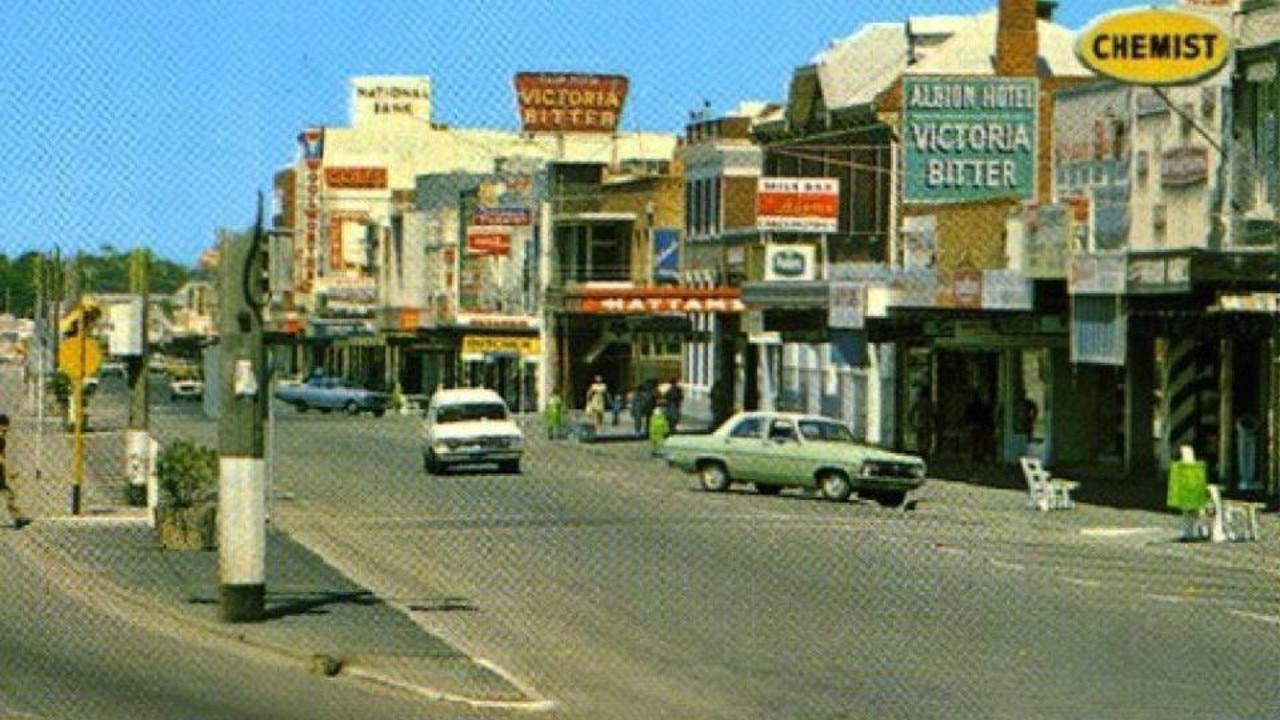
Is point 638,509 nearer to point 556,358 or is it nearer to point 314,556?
point 314,556

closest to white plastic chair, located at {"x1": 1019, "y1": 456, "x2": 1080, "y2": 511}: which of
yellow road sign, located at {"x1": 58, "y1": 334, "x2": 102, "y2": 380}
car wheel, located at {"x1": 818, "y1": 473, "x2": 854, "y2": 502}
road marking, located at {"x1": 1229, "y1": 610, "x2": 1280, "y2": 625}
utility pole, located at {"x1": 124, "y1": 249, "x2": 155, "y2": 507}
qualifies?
car wheel, located at {"x1": 818, "y1": 473, "x2": 854, "y2": 502}

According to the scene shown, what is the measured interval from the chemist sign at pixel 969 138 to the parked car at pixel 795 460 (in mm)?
12348

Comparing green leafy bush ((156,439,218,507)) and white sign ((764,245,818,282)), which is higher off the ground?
white sign ((764,245,818,282))

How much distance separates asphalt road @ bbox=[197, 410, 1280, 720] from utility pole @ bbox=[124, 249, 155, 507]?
6.99ft

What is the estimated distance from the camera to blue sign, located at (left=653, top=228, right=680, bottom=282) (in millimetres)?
94625

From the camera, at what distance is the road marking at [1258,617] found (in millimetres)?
26141

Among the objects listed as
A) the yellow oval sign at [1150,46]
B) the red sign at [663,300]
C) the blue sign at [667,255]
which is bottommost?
the red sign at [663,300]

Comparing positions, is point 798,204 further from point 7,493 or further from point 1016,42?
point 7,493

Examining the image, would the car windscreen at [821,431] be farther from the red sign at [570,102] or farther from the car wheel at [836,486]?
the red sign at [570,102]

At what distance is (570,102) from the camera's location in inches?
4658

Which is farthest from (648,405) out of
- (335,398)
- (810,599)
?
(810,599)

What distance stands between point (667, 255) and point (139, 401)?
52.7m

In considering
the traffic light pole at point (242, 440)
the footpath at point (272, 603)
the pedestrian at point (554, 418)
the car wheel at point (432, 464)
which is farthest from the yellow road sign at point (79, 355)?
the pedestrian at point (554, 418)

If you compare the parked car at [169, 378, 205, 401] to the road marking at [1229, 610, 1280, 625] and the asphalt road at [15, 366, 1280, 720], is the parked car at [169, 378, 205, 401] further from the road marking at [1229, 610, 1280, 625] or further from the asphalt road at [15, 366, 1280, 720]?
the road marking at [1229, 610, 1280, 625]
